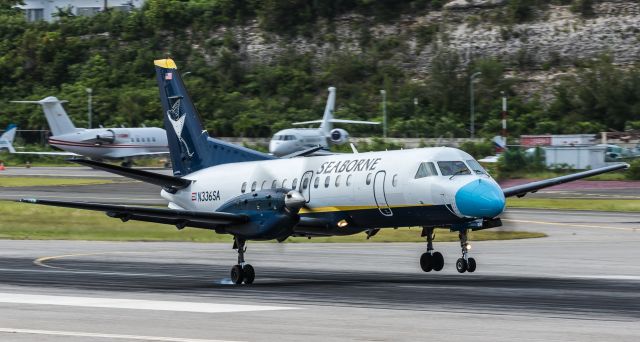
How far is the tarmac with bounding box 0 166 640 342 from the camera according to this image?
50.5ft

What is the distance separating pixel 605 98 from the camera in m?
92.9

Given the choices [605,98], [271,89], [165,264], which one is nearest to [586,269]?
[165,264]

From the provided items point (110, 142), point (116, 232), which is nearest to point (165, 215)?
point (116, 232)

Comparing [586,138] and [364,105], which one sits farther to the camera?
[364,105]

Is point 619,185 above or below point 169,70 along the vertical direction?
below

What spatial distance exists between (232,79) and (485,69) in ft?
84.6

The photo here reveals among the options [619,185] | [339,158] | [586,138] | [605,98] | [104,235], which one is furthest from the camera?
[605,98]

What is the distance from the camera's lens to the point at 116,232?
4109cm

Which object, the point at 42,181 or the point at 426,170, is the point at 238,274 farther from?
the point at 42,181

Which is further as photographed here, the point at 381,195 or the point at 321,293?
the point at 381,195

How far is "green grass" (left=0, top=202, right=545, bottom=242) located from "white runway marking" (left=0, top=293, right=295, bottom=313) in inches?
731

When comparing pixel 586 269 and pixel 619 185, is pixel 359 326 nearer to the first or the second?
pixel 586 269

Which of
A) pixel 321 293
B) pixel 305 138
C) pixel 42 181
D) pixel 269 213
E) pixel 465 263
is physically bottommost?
pixel 42 181

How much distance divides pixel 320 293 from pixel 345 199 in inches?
155
